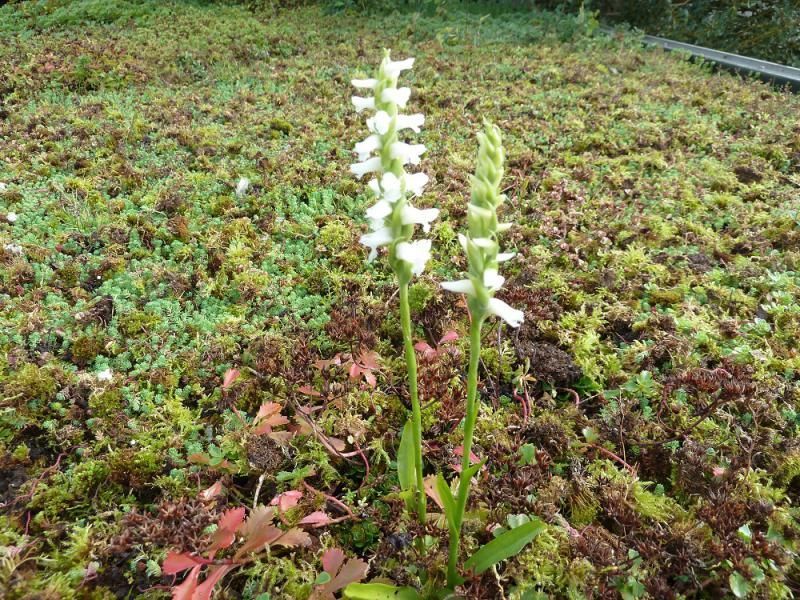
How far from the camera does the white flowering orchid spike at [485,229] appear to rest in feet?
3.86

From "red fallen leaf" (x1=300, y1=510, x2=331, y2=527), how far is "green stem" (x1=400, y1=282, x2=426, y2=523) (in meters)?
0.32

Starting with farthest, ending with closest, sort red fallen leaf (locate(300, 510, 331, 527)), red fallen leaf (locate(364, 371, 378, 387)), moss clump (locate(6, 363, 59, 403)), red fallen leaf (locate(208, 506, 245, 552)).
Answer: red fallen leaf (locate(364, 371, 378, 387)), moss clump (locate(6, 363, 59, 403)), red fallen leaf (locate(300, 510, 331, 527)), red fallen leaf (locate(208, 506, 245, 552))

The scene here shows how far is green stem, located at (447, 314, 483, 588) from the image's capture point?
1.31 meters

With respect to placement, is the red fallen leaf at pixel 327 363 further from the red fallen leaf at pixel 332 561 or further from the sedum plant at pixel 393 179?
the sedum plant at pixel 393 179

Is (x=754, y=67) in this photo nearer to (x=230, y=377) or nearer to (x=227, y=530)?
(x=230, y=377)

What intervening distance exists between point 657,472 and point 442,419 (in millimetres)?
865

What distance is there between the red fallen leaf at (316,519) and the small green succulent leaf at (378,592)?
292 millimetres

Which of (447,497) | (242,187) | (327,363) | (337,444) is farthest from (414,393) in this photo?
(242,187)

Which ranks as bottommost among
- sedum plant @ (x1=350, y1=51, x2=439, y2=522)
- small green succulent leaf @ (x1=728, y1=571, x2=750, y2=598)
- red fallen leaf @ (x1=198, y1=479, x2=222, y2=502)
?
red fallen leaf @ (x1=198, y1=479, x2=222, y2=502)

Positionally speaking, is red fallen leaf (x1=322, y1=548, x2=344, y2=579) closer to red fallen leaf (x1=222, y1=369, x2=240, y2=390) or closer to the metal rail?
red fallen leaf (x1=222, y1=369, x2=240, y2=390)

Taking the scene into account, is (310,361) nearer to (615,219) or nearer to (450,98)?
(615,219)

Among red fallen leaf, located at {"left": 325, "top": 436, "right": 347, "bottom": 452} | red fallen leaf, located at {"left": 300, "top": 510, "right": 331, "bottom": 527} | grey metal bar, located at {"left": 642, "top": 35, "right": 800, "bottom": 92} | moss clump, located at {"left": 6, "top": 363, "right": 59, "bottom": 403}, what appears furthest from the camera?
grey metal bar, located at {"left": 642, "top": 35, "right": 800, "bottom": 92}

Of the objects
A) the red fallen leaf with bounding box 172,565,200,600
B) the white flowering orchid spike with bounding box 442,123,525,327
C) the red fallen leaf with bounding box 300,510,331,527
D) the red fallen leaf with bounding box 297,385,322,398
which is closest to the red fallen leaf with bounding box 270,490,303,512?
the red fallen leaf with bounding box 300,510,331,527

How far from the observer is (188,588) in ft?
5.13
